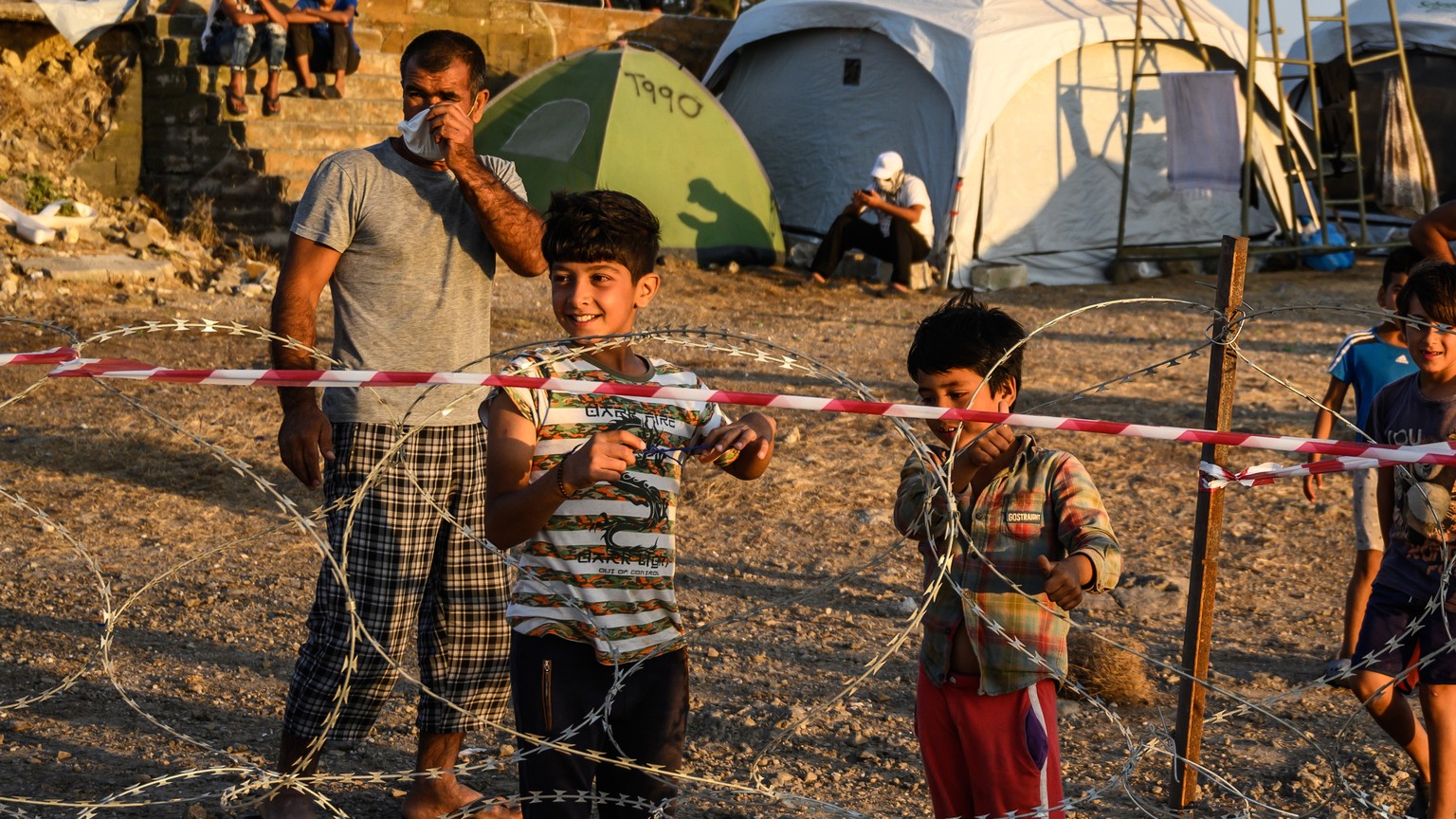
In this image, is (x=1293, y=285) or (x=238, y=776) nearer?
(x=238, y=776)

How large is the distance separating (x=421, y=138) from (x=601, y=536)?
1.24 metres

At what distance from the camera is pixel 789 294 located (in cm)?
1244

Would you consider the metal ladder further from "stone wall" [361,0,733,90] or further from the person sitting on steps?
the person sitting on steps

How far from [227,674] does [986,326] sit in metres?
2.89

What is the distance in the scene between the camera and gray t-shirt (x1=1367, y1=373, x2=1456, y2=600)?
336cm

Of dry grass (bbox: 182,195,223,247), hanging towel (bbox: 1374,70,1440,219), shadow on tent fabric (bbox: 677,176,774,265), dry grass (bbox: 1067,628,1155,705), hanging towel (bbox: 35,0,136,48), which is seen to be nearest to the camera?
dry grass (bbox: 1067,628,1155,705)

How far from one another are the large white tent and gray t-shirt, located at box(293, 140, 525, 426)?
1465 centimetres

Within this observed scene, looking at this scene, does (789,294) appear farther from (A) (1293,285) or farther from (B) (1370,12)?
(B) (1370,12)

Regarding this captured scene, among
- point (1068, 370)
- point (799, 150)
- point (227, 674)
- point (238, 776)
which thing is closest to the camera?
point (238, 776)

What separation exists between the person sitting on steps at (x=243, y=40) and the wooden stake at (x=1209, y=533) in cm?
1067

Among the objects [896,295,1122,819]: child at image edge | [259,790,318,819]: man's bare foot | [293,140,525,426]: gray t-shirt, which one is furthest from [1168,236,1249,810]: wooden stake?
[259,790,318,819]: man's bare foot

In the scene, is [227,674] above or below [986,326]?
below

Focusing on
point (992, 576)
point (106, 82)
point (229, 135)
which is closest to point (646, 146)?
point (229, 135)

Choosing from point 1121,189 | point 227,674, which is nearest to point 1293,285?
point 1121,189
